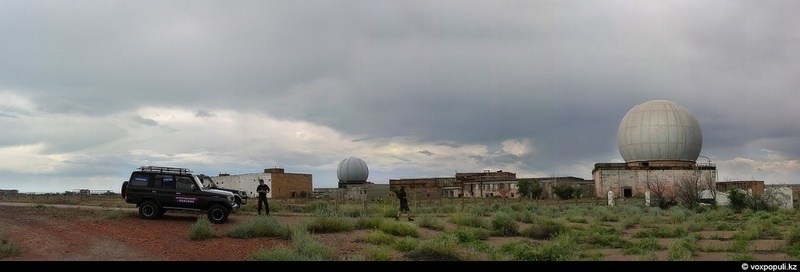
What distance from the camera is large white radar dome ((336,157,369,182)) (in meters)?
89.8

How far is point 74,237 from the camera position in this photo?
15.4 m

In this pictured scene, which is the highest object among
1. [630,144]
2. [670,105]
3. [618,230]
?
[670,105]

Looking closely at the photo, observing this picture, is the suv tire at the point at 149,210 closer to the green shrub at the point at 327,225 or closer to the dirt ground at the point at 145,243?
the dirt ground at the point at 145,243

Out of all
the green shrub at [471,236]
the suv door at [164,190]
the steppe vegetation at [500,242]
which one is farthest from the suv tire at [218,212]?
the green shrub at [471,236]

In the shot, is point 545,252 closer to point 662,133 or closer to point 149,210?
point 149,210

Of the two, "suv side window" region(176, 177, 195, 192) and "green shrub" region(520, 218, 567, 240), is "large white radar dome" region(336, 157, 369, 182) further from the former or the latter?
"green shrub" region(520, 218, 567, 240)

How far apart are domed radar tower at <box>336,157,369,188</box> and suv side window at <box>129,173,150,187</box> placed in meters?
68.4

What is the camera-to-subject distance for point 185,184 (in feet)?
69.3

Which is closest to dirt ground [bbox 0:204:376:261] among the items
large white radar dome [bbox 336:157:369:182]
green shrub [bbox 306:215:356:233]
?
green shrub [bbox 306:215:356:233]

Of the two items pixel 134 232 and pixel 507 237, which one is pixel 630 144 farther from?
pixel 134 232
